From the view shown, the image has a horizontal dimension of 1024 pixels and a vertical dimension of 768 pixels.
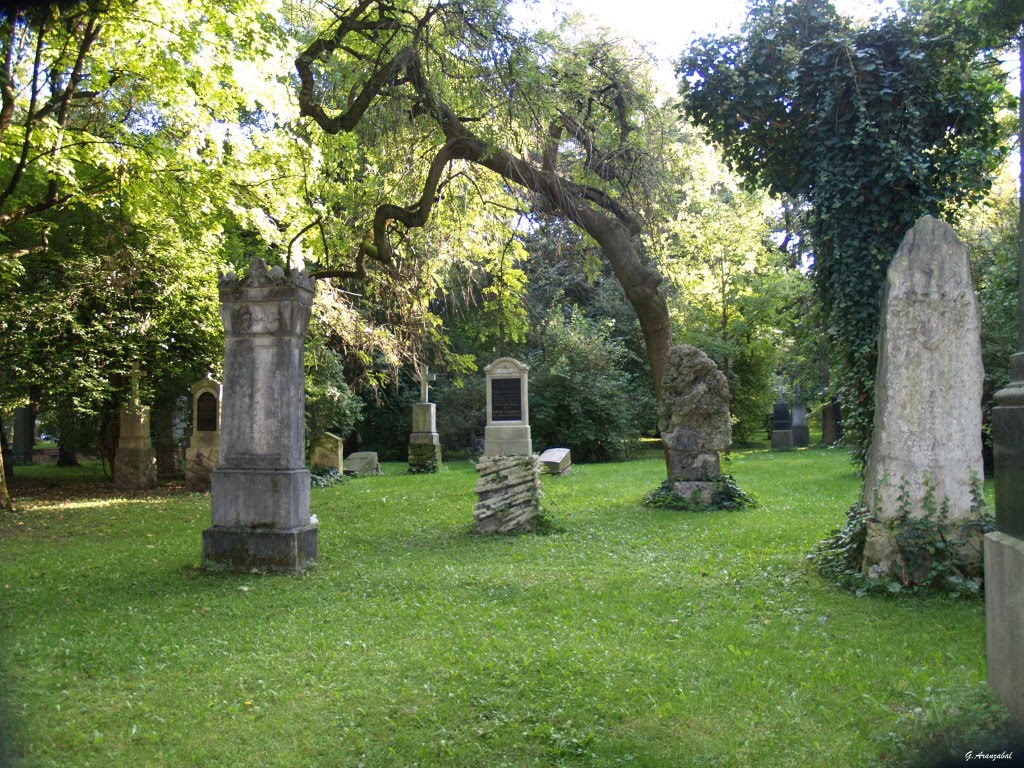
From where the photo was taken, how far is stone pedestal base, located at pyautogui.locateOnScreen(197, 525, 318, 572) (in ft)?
26.9

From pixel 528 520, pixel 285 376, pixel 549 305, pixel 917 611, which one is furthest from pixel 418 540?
pixel 549 305

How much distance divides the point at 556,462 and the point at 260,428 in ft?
39.3

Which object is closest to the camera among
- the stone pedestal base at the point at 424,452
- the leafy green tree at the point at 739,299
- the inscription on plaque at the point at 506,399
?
the inscription on plaque at the point at 506,399

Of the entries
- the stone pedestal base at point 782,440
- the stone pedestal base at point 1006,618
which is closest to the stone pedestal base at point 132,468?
the stone pedestal base at point 1006,618

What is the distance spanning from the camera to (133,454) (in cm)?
1766

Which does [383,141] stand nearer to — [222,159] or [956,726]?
[222,159]

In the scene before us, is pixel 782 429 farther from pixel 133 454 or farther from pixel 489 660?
pixel 489 660

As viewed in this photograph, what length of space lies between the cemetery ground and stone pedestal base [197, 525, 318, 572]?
8.5 inches

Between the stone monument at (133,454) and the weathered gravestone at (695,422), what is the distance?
11490 mm

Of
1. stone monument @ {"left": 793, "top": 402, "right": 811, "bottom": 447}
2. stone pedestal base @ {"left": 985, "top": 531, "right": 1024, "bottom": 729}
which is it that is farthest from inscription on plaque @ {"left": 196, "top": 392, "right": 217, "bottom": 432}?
stone monument @ {"left": 793, "top": 402, "right": 811, "bottom": 447}

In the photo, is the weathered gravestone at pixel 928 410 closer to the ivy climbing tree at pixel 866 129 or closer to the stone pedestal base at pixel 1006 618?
the ivy climbing tree at pixel 866 129

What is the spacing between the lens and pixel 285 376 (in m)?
8.45

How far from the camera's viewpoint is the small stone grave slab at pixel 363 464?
2208cm

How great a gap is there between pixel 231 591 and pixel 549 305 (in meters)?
25.5
